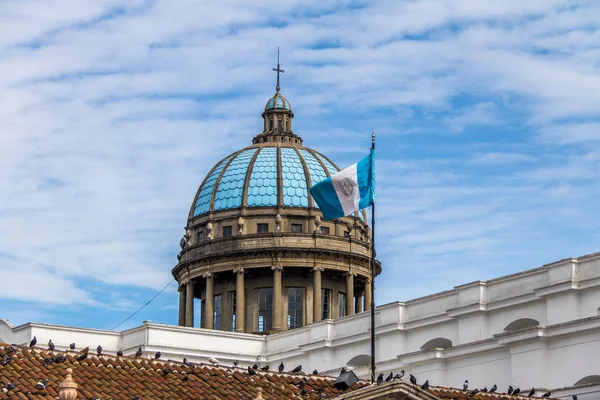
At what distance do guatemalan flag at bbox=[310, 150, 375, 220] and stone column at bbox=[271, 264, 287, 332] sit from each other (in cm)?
3676

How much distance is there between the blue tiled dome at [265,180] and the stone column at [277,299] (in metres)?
3.88

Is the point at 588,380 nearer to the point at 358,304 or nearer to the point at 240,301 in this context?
the point at 240,301

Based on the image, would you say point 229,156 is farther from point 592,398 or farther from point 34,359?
point 34,359

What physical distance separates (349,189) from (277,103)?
1812 inches

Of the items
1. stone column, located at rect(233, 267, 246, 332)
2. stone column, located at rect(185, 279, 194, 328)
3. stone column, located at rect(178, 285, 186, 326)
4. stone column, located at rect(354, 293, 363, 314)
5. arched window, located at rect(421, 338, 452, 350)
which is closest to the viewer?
arched window, located at rect(421, 338, 452, 350)

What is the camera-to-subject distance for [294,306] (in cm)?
7412

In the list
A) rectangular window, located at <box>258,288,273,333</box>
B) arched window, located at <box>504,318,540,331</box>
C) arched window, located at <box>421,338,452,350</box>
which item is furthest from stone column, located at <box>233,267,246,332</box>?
arched window, located at <box>504,318,540,331</box>

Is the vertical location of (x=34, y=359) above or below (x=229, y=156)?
below

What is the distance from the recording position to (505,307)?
53969mm

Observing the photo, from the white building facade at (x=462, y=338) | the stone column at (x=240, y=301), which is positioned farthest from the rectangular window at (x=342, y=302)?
the white building facade at (x=462, y=338)

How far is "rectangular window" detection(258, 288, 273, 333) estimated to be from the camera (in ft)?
243

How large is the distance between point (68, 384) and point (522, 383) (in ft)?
85.0

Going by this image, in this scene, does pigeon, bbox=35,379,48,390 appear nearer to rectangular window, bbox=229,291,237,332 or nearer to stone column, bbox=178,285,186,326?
rectangular window, bbox=229,291,237,332

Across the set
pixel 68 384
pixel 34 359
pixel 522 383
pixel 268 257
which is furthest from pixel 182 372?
pixel 268 257
